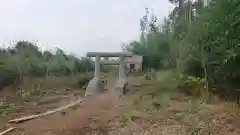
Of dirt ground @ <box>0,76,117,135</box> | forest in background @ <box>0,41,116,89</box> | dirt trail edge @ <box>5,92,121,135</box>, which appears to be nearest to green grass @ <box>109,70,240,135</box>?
dirt trail edge @ <box>5,92,121,135</box>

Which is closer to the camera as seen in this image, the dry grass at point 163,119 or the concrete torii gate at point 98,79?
the dry grass at point 163,119

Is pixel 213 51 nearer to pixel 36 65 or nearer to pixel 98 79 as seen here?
pixel 98 79

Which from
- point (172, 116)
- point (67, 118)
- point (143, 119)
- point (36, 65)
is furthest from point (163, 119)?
point (36, 65)

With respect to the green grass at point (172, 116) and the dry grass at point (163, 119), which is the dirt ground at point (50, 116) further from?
the green grass at point (172, 116)

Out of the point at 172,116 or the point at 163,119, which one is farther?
the point at 172,116

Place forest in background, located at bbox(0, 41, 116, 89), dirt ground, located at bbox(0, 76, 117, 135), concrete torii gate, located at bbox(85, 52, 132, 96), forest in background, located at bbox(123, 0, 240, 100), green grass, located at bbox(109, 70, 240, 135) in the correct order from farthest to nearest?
forest in background, located at bbox(0, 41, 116, 89) < concrete torii gate, located at bbox(85, 52, 132, 96) < forest in background, located at bbox(123, 0, 240, 100) < dirt ground, located at bbox(0, 76, 117, 135) < green grass, located at bbox(109, 70, 240, 135)

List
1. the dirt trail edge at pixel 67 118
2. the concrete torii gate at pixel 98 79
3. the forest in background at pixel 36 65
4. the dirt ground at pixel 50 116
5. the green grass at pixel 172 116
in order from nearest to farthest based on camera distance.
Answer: the green grass at pixel 172 116 → the dirt trail edge at pixel 67 118 → the dirt ground at pixel 50 116 → the concrete torii gate at pixel 98 79 → the forest in background at pixel 36 65

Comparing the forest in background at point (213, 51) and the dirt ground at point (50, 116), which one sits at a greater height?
the forest in background at point (213, 51)

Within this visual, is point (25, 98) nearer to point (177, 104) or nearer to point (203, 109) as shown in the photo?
point (177, 104)

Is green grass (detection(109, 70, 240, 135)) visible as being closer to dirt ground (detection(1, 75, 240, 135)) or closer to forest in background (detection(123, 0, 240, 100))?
dirt ground (detection(1, 75, 240, 135))

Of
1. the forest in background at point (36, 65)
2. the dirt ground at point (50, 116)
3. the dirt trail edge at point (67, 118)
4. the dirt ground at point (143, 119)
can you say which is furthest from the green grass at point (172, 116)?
the forest in background at point (36, 65)

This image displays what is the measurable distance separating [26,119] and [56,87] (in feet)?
17.1

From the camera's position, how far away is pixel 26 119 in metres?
7.21

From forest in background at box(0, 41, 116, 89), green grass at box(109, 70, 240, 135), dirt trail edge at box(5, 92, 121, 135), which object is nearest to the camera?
green grass at box(109, 70, 240, 135)
